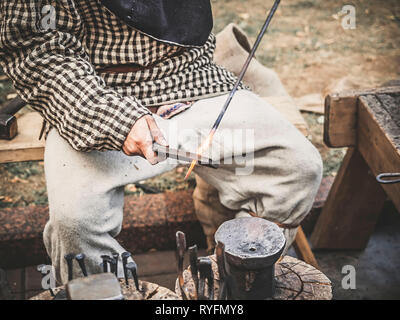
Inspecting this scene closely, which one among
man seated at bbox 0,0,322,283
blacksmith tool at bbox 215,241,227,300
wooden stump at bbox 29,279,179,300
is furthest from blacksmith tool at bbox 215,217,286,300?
man seated at bbox 0,0,322,283

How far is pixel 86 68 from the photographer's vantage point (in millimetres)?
1989

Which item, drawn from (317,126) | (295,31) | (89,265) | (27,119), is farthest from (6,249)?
(295,31)

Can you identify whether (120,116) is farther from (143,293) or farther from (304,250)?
(304,250)

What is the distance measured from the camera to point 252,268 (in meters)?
1.44

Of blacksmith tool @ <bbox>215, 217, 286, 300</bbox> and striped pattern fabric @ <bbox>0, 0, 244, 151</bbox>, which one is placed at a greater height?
striped pattern fabric @ <bbox>0, 0, 244, 151</bbox>

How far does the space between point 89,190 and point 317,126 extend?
2537mm

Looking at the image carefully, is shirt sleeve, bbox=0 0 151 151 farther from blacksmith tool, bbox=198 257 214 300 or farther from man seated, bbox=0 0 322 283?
blacksmith tool, bbox=198 257 214 300

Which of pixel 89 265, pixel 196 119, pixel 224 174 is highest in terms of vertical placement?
pixel 196 119

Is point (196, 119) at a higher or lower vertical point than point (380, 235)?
higher

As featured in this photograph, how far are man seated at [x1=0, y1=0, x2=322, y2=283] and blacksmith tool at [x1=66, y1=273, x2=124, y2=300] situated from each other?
0.52 m

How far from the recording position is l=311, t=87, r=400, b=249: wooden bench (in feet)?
7.25

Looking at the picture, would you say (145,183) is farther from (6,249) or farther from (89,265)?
(89,265)

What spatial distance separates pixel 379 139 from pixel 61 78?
141 cm

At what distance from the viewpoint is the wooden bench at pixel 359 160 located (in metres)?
2.21
